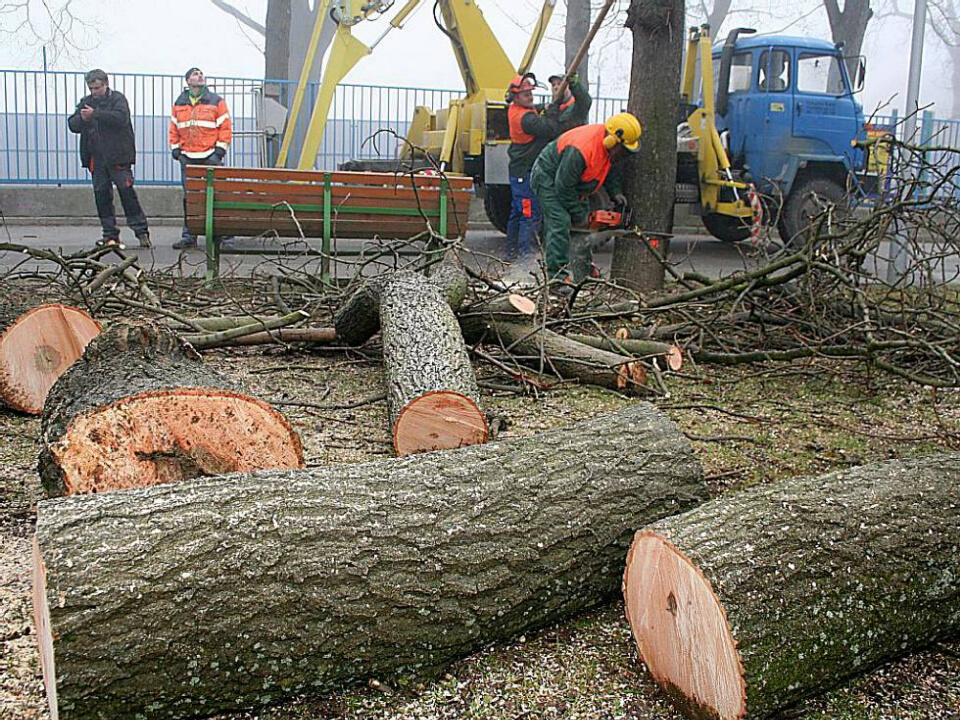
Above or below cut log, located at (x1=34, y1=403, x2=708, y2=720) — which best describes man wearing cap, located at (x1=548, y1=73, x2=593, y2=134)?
above

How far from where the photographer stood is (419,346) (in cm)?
470

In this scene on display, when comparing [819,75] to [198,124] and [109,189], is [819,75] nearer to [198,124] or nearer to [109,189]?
[198,124]

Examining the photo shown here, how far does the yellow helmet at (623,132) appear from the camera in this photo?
811 cm

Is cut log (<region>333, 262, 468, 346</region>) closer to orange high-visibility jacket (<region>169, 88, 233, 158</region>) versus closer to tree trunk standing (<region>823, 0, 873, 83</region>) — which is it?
orange high-visibility jacket (<region>169, 88, 233, 158</region>)

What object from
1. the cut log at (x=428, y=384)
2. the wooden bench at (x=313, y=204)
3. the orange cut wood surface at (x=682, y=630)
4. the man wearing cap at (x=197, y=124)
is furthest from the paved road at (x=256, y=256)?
the orange cut wood surface at (x=682, y=630)

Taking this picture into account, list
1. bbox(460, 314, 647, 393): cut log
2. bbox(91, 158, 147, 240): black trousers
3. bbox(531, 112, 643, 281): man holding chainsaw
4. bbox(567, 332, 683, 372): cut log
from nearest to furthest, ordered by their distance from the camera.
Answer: bbox(460, 314, 647, 393): cut log, bbox(567, 332, 683, 372): cut log, bbox(531, 112, 643, 281): man holding chainsaw, bbox(91, 158, 147, 240): black trousers

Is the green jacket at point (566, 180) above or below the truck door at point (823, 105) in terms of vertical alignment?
below

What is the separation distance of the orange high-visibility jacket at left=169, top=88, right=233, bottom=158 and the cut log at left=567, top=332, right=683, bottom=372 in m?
7.17

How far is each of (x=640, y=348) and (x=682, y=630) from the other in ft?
11.8

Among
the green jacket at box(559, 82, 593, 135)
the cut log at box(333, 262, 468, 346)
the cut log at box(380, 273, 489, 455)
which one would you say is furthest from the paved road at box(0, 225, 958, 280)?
the cut log at box(380, 273, 489, 455)

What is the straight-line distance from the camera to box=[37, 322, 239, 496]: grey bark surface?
3111 millimetres

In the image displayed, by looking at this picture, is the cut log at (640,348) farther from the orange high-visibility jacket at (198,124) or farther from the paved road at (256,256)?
the orange high-visibility jacket at (198,124)

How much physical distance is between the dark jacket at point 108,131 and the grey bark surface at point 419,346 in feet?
22.9

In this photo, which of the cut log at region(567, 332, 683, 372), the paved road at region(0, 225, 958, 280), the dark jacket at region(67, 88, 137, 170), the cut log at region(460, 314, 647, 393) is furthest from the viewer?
the dark jacket at region(67, 88, 137, 170)
